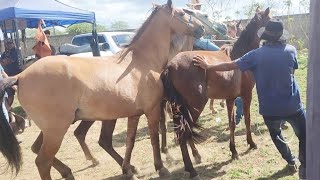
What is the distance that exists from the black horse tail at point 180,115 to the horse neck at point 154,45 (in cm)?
21

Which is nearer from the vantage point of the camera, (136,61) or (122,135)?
(136,61)

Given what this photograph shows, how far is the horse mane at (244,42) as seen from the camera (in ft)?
17.9

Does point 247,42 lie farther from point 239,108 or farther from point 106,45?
point 106,45

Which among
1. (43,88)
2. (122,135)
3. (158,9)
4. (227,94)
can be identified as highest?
(158,9)

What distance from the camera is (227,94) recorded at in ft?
16.8

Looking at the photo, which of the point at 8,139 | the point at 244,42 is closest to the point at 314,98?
the point at 8,139

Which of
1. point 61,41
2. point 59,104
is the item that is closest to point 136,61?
point 59,104

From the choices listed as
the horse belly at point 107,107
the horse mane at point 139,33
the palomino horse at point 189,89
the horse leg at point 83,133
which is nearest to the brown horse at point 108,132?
the horse leg at point 83,133

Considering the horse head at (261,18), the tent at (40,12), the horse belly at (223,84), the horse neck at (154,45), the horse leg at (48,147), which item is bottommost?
the horse leg at (48,147)

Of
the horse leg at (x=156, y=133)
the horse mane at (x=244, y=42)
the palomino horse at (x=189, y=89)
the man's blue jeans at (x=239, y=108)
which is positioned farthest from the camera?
the man's blue jeans at (x=239, y=108)

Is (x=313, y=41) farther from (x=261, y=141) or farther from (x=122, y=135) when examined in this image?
(x=122, y=135)

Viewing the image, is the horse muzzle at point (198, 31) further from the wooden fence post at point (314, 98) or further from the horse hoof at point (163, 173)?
the wooden fence post at point (314, 98)

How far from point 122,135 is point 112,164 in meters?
1.57

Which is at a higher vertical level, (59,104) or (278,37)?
(278,37)
